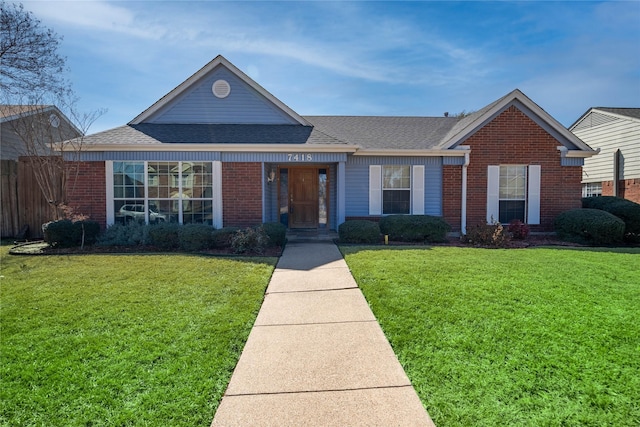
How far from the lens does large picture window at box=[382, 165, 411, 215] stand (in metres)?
13.0

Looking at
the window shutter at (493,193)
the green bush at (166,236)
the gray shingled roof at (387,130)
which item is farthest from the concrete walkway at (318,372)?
the window shutter at (493,193)

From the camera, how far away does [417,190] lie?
42.4ft

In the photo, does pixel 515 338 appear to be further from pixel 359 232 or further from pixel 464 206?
pixel 464 206

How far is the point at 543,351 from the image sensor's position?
3.59 m

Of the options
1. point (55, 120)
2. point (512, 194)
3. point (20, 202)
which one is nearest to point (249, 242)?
point (20, 202)

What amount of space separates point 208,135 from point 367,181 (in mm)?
5733

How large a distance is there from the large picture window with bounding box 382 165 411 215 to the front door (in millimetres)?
2861

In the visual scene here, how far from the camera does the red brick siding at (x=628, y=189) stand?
53.7 ft

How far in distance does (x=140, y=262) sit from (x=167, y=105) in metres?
7.16

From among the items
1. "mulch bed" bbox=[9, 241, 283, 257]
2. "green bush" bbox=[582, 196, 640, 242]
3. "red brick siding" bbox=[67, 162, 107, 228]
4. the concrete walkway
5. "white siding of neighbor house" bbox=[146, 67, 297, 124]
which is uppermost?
"white siding of neighbor house" bbox=[146, 67, 297, 124]

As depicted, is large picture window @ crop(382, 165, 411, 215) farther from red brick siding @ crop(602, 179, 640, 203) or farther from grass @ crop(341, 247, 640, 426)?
red brick siding @ crop(602, 179, 640, 203)

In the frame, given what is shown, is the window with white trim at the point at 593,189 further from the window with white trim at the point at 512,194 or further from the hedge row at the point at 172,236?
the hedge row at the point at 172,236

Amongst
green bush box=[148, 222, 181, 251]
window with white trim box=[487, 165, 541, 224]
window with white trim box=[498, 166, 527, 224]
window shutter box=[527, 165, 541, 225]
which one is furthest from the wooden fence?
window shutter box=[527, 165, 541, 225]

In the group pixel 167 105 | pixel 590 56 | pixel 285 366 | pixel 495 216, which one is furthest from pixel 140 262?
pixel 590 56
